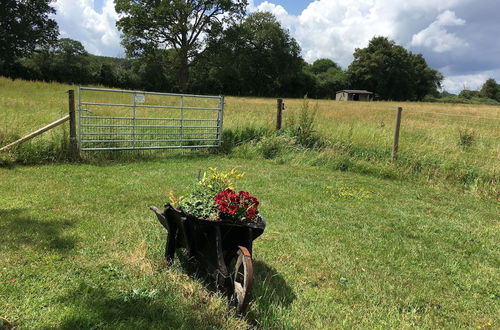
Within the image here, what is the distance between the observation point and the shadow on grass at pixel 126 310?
2432 millimetres

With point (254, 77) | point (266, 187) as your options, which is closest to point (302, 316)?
point (266, 187)

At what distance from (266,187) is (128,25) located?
34.2 metres

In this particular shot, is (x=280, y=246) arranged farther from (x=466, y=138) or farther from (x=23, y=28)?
(x=23, y=28)

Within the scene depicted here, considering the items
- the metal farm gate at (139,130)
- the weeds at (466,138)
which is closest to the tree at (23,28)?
the metal farm gate at (139,130)

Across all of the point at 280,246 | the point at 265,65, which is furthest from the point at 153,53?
the point at 280,246

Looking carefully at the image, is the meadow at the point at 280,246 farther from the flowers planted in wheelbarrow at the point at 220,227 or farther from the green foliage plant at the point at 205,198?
the green foliage plant at the point at 205,198

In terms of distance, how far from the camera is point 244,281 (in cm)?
252

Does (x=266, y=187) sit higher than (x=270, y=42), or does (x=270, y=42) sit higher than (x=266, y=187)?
(x=270, y=42)

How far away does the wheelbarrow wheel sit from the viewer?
97.8 inches

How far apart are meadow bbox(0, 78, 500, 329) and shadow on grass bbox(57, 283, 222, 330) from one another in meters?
0.01

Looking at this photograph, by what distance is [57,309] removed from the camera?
8.40 feet

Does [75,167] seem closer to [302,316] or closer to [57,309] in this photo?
[57,309]

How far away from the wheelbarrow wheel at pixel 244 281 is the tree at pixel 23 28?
136 feet

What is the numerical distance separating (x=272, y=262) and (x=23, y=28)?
4597 cm
